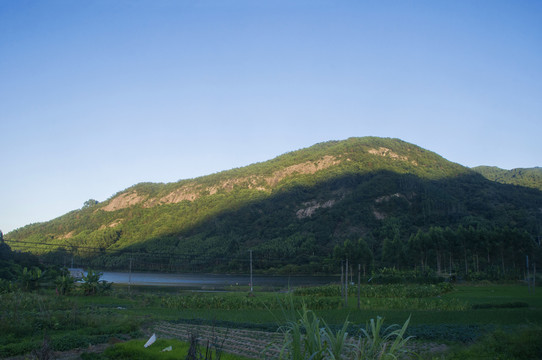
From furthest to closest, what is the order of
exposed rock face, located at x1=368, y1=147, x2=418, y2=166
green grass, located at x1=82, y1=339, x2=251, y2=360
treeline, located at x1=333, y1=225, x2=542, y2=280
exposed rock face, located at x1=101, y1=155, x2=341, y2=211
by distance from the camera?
1. exposed rock face, located at x1=101, y1=155, x2=341, y2=211
2. exposed rock face, located at x1=368, y1=147, x2=418, y2=166
3. treeline, located at x1=333, y1=225, x2=542, y2=280
4. green grass, located at x1=82, y1=339, x2=251, y2=360

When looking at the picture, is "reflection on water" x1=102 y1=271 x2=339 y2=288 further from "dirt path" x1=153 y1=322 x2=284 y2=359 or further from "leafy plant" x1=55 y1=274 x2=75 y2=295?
"dirt path" x1=153 y1=322 x2=284 y2=359

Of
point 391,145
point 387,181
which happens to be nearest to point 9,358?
point 387,181

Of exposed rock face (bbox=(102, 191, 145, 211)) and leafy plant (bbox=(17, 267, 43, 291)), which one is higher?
exposed rock face (bbox=(102, 191, 145, 211))

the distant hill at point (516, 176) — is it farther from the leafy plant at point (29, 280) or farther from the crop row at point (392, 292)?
the leafy plant at point (29, 280)

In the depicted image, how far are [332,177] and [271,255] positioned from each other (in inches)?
1548

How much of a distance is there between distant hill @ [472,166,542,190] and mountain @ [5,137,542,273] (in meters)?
16.6

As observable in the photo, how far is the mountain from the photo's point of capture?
52.5m

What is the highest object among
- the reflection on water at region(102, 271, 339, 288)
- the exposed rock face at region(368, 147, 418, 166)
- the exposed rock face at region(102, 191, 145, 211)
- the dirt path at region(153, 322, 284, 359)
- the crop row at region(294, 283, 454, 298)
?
the exposed rock face at region(368, 147, 418, 166)

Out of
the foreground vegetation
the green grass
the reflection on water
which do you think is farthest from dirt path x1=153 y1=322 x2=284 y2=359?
the reflection on water

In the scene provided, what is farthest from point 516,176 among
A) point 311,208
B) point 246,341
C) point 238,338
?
point 246,341

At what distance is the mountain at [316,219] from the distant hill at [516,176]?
16567mm

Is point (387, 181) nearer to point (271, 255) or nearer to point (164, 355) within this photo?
point (271, 255)

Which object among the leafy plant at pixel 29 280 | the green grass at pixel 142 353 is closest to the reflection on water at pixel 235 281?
the leafy plant at pixel 29 280

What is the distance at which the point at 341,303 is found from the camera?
23500 millimetres
